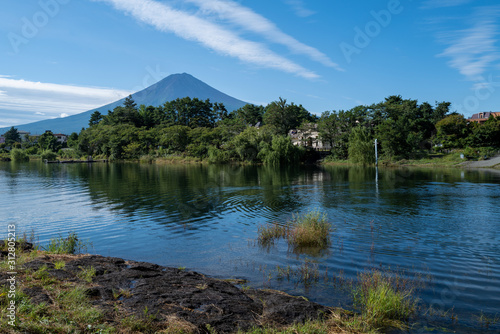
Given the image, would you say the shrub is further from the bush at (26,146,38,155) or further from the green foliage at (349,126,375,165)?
the bush at (26,146,38,155)

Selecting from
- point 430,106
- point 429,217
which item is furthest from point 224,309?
point 430,106

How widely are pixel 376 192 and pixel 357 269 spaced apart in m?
19.3

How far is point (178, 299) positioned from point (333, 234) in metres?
9.07

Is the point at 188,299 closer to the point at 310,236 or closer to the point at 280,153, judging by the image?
the point at 310,236

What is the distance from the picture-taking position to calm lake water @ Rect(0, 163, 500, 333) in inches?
349

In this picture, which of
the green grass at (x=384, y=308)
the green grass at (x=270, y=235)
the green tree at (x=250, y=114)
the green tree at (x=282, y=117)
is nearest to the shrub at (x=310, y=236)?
the green grass at (x=270, y=235)

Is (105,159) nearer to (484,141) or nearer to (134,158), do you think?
(134,158)

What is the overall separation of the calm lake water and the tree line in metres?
41.4

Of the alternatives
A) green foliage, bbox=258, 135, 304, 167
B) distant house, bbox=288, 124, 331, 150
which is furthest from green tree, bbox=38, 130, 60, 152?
green foliage, bbox=258, 135, 304, 167

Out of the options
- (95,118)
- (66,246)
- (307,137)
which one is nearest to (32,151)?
(95,118)

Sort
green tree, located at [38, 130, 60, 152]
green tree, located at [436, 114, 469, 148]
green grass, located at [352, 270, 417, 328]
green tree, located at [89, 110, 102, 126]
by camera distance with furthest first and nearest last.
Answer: green tree, located at [89, 110, 102, 126] < green tree, located at [38, 130, 60, 152] < green tree, located at [436, 114, 469, 148] < green grass, located at [352, 270, 417, 328]

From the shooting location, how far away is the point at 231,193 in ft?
95.7

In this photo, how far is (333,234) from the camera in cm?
1469

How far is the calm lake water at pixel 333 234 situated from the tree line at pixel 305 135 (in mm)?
41392
